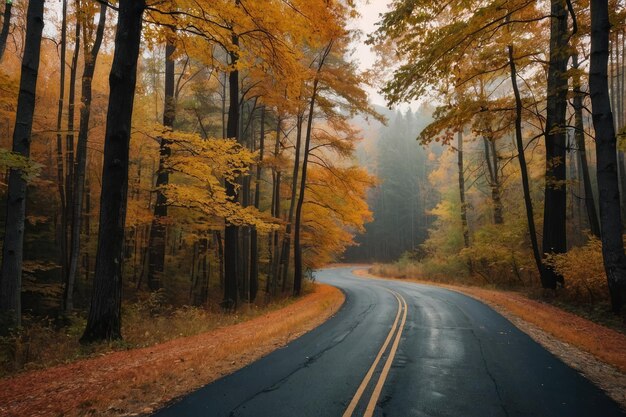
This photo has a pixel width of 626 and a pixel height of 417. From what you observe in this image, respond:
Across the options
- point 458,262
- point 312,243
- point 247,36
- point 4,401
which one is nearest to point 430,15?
point 247,36

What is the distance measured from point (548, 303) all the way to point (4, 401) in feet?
54.2

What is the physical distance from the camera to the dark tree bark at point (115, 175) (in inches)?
306

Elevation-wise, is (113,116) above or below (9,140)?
below

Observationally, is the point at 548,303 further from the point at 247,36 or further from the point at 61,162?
the point at 61,162

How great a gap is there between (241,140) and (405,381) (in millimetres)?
14438

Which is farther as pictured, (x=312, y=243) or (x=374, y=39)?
(x=312, y=243)

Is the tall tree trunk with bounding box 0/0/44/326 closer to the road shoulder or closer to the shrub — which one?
the road shoulder

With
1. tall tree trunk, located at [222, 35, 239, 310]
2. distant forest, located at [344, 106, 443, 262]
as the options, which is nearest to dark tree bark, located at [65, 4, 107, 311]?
tall tree trunk, located at [222, 35, 239, 310]

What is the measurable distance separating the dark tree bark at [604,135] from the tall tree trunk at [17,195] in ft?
45.7

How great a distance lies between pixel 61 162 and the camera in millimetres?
14945

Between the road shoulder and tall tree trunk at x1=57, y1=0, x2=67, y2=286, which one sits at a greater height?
tall tree trunk at x1=57, y1=0, x2=67, y2=286

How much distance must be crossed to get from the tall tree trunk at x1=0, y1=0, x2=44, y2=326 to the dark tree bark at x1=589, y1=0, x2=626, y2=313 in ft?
45.7

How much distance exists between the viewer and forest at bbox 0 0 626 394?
8.34 meters

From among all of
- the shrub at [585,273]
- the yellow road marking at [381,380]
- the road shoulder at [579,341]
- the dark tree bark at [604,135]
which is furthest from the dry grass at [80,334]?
the shrub at [585,273]
